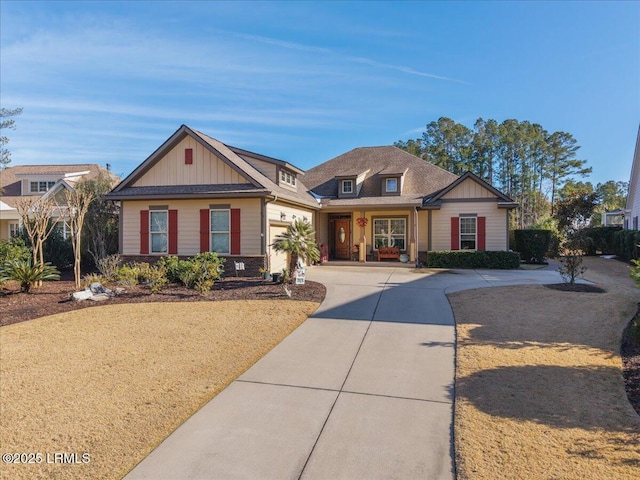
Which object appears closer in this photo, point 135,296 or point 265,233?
point 135,296

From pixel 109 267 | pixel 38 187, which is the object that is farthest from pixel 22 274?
pixel 38 187

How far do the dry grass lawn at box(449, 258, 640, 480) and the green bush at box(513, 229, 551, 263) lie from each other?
11.6 m

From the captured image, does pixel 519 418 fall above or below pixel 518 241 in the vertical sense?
below

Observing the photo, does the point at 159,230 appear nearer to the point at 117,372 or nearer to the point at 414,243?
the point at 117,372

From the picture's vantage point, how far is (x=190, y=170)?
50.4 ft

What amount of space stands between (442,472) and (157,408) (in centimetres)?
336

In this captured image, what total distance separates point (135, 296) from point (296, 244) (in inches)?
203

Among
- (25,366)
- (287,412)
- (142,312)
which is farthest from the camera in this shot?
(142,312)

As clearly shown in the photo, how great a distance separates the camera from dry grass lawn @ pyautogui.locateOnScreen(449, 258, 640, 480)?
3.35 meters

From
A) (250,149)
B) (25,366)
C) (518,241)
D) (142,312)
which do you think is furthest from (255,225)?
(518,241)

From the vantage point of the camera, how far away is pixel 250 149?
1719cm

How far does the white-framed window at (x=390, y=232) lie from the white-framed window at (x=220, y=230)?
29.7 feet

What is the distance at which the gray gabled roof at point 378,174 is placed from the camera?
20547 millimetres

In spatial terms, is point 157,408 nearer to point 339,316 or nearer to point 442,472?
point 442,472
